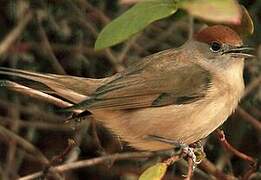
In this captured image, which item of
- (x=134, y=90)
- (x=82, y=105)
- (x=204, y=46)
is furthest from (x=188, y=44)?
(x=82, y=105)

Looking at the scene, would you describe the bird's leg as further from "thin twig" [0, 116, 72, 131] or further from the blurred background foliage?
"thin twig" [0, 116, 72, 131]

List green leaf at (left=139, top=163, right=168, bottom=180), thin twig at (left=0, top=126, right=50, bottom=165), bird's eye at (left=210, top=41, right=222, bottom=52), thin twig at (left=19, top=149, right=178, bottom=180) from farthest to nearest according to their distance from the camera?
thin twig at (left=0, top=126, right=50, bottom=165) → bird's eye at (left=210, top=41, right=222, bottom=52) → thin twig at (left=19, top=149, right=178, bottom=180) → green leaf at (left=139, top=163, right=168, bottom=180)

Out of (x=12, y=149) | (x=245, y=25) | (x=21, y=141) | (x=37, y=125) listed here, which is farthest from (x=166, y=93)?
(x=37, y=125)

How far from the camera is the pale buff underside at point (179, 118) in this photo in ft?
11.9

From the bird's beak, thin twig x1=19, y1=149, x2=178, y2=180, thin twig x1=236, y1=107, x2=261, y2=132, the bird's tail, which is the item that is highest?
the bird's tail

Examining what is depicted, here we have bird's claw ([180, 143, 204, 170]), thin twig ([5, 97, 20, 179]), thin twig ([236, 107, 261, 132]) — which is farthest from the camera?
thin twig ([5, 97, 20, 179])

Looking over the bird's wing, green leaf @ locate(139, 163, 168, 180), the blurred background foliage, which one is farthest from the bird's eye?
green leaf @ locate(139, 163, 168, 180)

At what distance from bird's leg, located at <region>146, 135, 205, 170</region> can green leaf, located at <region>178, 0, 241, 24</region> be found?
1.06m

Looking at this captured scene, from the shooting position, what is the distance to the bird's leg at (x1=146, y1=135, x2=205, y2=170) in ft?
10.5

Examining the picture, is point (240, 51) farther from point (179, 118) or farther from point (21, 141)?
point (21, 141)

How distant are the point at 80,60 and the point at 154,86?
1772 millimetres

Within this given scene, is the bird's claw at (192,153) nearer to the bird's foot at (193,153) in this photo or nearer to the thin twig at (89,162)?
the bird's foot at (193,153)

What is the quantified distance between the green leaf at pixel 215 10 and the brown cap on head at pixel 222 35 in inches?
53.8

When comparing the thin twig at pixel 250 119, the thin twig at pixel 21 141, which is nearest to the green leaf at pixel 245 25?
the thin twig at pixel 250 119
